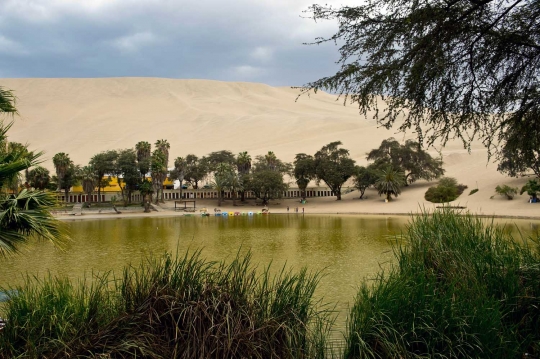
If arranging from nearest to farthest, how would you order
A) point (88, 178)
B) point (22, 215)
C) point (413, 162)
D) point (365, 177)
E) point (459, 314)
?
1. point (459, 314)
2. point (22, 215)
3. point (88, 178)
4. point (365, 177)
5. point (413, 162)

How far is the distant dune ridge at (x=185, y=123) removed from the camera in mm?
110062

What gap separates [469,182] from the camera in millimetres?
60406

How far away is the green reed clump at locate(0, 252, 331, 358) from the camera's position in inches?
195

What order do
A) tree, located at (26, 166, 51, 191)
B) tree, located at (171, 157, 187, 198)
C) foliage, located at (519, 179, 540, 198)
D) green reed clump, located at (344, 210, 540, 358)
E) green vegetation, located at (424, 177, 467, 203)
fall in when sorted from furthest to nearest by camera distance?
tree, located at (171, 157, 187, 198)
tree, located at (26, 166, 51, 191)
green vegetation, located at (424, 177, 467, 203)
foliage, located at (519, 179, 540, 198)
green reed clump, located at (344, 210, 540, 358)

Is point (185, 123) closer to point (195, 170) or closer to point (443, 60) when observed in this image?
point (195, 170)

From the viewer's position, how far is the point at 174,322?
16.5 feet

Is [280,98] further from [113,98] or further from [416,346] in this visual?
[416,346]

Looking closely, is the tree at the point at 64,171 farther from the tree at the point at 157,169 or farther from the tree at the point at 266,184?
the tree at the point at 266,184

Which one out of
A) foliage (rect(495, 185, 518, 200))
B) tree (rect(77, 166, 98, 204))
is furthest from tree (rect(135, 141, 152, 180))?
foliage (rect(495, 185, 518, 200))

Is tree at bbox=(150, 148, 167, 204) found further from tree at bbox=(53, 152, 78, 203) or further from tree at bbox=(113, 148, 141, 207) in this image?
tree at bbox=(53, 152, 78, 203)

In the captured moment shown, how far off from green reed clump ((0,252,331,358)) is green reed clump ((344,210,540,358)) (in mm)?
723

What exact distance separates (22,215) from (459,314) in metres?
5.40

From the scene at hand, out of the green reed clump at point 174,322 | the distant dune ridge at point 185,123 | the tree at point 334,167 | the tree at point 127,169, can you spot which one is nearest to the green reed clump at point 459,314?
the green reed clump at point 174,322

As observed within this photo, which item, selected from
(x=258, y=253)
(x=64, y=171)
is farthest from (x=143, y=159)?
(x=258, y=253)
